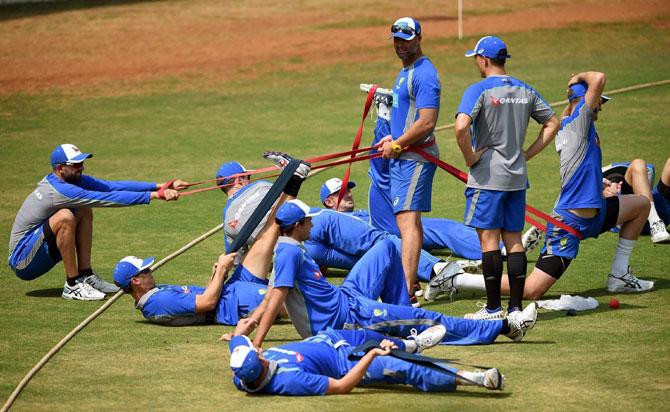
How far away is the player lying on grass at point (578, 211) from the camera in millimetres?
10195

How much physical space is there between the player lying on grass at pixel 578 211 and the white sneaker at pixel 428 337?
5.77ft

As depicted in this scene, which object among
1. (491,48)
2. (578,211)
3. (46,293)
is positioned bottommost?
(46,293)

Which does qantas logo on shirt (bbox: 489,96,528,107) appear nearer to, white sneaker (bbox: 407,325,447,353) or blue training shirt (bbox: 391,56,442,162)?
blue training shirt (bbox: 391,56,442,162)

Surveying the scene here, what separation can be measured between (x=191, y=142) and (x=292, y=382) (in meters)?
10.2

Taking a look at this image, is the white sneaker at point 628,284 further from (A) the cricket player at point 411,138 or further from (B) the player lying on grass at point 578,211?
(A) the cricket player at point 411,138

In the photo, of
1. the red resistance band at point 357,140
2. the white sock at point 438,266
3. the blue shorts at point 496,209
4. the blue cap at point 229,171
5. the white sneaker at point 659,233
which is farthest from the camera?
the white sneaker at point 659,233

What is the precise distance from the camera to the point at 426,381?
309 inches

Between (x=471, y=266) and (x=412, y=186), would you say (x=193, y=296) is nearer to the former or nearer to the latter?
(x=412, y=186)

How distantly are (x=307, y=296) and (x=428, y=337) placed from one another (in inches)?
36.1

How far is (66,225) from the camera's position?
35.7ft

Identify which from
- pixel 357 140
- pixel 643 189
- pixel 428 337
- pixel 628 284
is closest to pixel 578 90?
pixel 628 284

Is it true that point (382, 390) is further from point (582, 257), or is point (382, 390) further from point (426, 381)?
point (582, 257)

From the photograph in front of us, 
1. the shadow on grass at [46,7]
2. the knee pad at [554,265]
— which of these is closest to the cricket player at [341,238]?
the knee pad at [554,265]

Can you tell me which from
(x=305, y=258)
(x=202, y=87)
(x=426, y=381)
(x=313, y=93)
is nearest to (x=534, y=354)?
(x=426, y=381)
